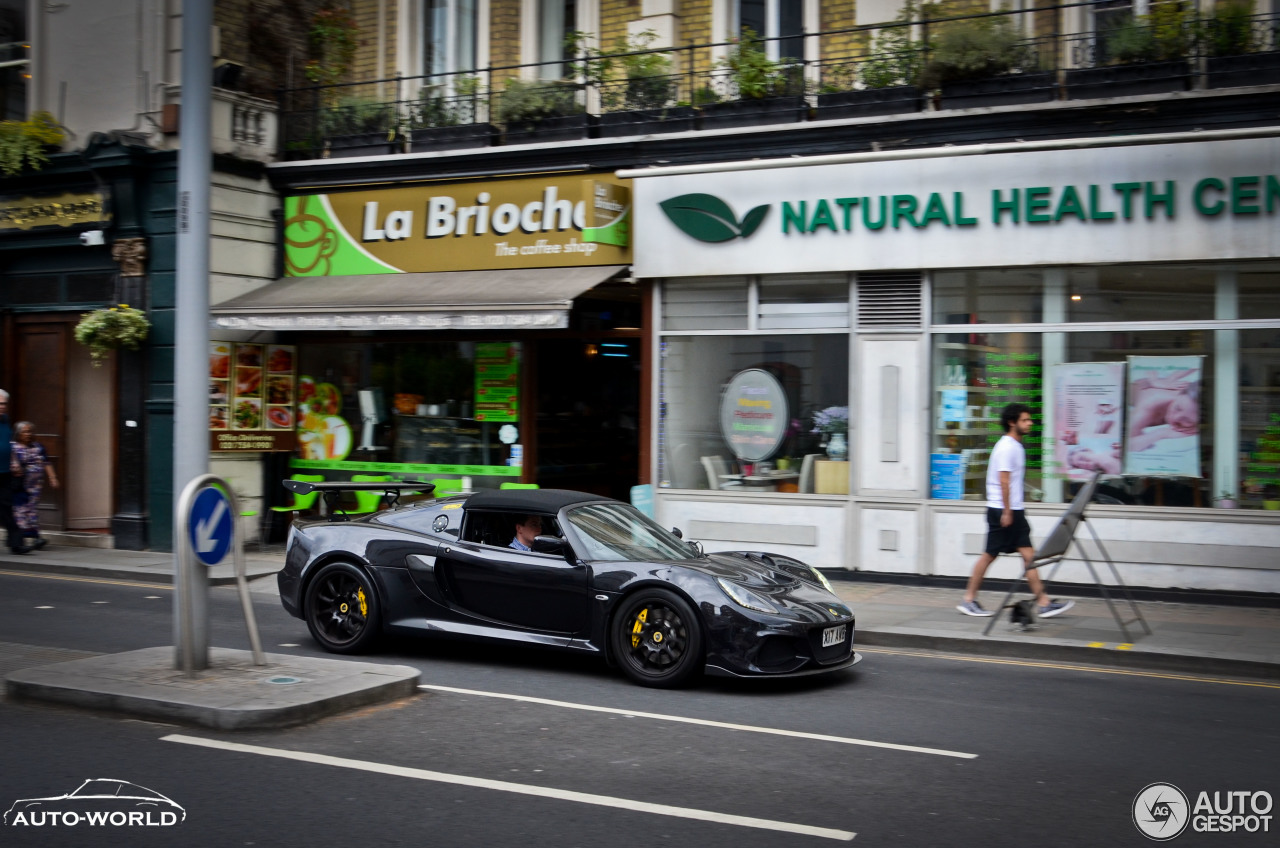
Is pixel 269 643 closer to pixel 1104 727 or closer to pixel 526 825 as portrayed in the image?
pixel 526 825

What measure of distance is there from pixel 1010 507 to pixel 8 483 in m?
12.3

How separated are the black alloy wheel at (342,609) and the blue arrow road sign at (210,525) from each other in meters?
1.57

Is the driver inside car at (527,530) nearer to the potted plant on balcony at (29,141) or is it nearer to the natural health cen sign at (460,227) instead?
the natural health cen sign at (460,227)

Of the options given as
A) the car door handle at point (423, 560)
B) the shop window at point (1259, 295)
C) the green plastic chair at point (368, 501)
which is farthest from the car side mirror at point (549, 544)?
the shop window at point (1259, 295)

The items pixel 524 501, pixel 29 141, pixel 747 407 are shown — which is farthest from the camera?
pixel 29 141

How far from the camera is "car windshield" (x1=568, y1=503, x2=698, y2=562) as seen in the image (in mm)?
8281

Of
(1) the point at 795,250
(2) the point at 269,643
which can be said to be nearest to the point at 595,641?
(2) the point at 269,643

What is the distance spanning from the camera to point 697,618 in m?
7.68

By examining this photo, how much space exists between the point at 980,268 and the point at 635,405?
5.59 meters

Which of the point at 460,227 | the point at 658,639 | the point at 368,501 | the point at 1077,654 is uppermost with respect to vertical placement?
the point at 460,227

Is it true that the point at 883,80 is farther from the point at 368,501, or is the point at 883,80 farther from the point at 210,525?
the point at 210,525

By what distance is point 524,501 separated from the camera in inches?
337

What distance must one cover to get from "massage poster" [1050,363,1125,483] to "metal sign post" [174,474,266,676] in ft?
28.8

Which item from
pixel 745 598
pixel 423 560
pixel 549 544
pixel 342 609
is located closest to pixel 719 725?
pixel 745 598
